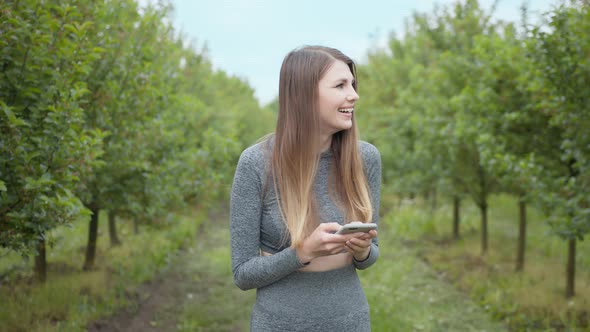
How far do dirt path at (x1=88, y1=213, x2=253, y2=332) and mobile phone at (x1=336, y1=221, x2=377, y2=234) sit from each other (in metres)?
5.58

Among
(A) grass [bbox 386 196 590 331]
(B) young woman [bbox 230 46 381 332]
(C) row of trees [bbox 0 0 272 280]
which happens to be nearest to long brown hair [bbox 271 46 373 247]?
(B) young woman [bbox 230 46 381 332]

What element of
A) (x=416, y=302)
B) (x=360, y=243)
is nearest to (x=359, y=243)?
(x=360, y=243)

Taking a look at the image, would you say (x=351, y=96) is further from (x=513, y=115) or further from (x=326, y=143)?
(x=513, y=115)

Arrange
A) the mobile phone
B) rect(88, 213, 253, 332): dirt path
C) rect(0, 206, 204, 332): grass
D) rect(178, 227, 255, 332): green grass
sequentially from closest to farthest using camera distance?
1. the mobile phone
2. rect(0, 206, 204, 332): grass
3. rect(88, 213, 253, 332): dirt path
4. rect(178, 227, 255, 332): green grass

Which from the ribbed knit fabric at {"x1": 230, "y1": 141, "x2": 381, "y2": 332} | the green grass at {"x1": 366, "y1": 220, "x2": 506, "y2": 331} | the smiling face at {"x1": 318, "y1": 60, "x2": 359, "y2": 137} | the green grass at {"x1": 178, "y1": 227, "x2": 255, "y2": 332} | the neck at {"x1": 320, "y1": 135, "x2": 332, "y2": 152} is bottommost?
the green grass at {"x1": 178, "y1": 227, "x2": 255, "y2": 332}

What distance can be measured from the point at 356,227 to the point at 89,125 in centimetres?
560

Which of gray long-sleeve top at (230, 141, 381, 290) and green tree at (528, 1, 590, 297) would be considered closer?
gray long-sleeve top at (230, 141, 381, 290)

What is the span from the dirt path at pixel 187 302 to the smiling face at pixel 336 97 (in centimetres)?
546

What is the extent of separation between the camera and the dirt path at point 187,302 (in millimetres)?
7414

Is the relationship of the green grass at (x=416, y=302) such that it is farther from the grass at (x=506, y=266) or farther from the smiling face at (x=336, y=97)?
the smiling face at (x=336, y=97)

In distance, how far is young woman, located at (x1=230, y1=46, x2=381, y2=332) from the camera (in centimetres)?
228

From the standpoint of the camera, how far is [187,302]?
884 centimetres

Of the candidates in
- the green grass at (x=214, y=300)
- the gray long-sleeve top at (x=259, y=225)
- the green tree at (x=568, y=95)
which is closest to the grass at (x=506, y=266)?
the green tree at (x=568, y=95)

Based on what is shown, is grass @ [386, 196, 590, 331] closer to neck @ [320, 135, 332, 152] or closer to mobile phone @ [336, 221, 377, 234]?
neck @ [320, 135, 332, 152]
